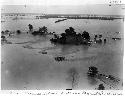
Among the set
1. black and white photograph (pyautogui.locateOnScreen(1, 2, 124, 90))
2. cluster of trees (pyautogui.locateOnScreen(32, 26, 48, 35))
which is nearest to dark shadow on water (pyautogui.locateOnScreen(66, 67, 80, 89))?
black and white photograph (pyautogui.locateOnScreen(1, 2, 124, 90))

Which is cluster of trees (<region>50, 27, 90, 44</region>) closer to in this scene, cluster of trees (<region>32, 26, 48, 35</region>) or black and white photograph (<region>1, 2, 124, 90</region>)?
black and white photograph (<region>1, 2, 124, 90</region>)

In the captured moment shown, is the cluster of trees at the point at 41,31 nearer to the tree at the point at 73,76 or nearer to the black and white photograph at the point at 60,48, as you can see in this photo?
the black and white photograph at the point at 60,48

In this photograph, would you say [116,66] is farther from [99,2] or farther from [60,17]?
[60,17]

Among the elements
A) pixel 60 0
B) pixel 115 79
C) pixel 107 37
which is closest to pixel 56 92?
pixel 115 79

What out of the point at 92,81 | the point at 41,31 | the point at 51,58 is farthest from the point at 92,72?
the point at 41,31

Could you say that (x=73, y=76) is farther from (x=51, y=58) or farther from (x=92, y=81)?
(x=51, y=58)

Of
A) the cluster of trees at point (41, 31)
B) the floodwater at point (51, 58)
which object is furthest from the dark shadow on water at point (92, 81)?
the cluster of trees at point (41, 31)
